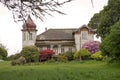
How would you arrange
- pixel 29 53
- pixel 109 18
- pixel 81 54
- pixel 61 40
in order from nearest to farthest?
pixel 81 54, pixel 29 53, pixel 109 18, pixel 61 40

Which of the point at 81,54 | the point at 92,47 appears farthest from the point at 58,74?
the point at 92,47

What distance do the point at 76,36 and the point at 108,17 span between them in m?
12.5

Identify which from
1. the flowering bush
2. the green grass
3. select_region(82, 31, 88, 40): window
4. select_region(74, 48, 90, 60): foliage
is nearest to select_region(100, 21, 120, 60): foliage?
the green grass

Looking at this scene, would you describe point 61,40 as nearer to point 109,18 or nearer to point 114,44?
point 109,18

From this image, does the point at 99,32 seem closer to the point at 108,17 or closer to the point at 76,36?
the point at 108,17

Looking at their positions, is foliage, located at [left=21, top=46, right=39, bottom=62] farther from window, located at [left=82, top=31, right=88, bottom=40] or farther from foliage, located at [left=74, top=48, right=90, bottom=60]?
window, located at [left=82, top=31, right=88, bottom=40]

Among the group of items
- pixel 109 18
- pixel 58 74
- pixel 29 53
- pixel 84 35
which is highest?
pixel 109 18

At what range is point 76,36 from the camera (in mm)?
80062

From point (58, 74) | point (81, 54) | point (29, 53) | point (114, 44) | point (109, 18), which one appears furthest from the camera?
point (109, 18)

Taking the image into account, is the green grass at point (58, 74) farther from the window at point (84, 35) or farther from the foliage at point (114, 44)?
the window at point (84, 35)

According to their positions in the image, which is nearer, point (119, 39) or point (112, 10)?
point (119, 39)

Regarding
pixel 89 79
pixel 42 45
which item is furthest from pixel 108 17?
pixel 89 79

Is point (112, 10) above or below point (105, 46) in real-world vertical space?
above

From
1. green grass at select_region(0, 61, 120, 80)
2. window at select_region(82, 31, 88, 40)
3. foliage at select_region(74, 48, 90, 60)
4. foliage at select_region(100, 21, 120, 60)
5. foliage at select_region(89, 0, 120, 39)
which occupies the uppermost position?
foliage at select_region(89, 0, 120, 39)
